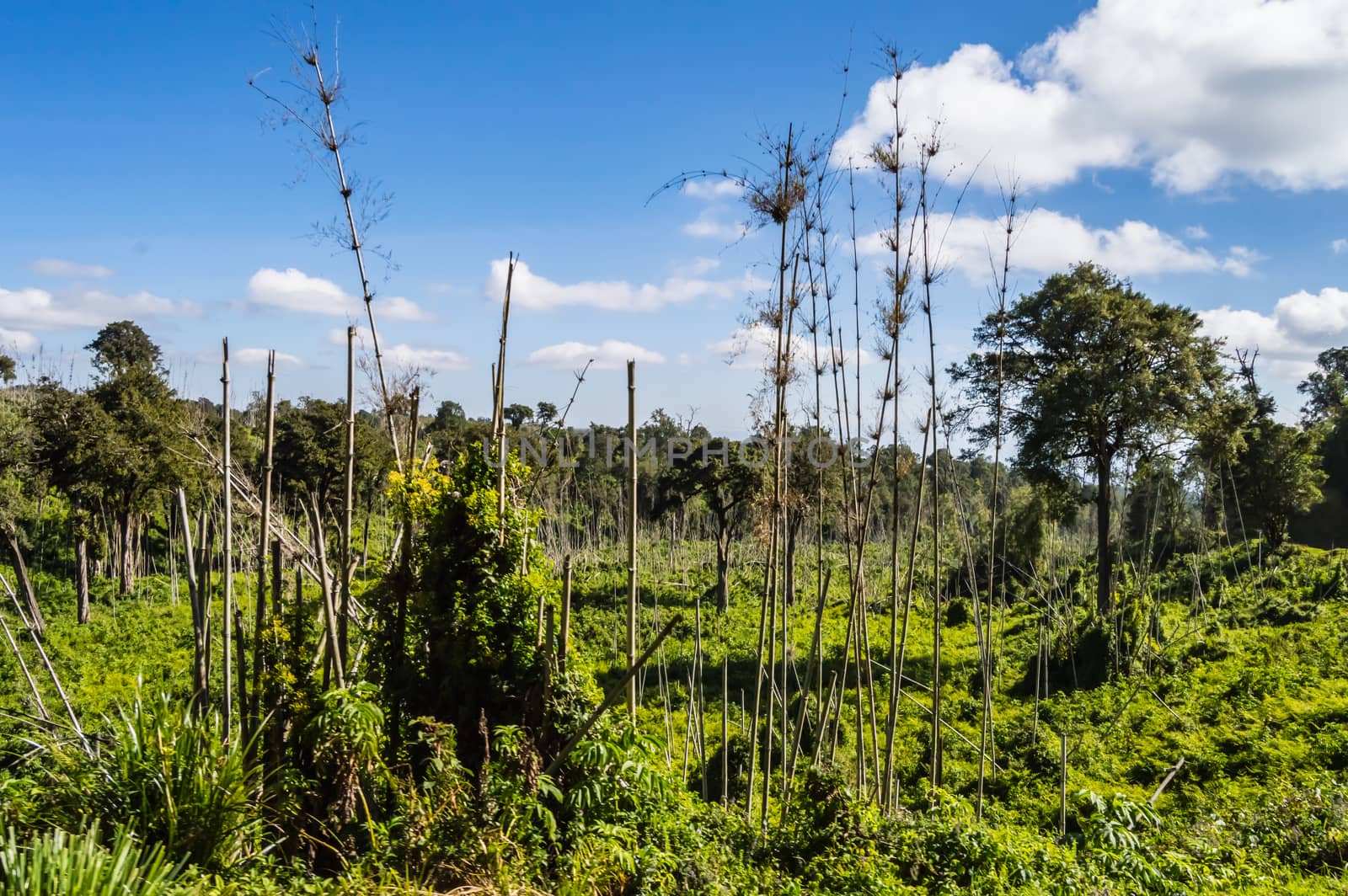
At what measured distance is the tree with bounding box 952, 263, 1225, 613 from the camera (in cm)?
1192

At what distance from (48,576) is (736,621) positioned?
12285mm

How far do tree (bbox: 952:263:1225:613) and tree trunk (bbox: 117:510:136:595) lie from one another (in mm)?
14140

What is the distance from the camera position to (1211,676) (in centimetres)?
980

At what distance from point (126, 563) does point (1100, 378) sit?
16132 millimetres

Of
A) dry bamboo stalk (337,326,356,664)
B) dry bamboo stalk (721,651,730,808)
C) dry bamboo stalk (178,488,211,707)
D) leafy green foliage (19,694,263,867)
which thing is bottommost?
dry bamboo stalk (721,651,730,808)

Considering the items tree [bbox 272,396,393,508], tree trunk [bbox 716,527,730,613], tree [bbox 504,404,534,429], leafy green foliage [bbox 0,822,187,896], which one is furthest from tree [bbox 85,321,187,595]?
leafy green foliage [bbox 0,822,187,896]

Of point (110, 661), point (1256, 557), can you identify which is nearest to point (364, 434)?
point (110, 661)

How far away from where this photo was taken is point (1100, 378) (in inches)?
470


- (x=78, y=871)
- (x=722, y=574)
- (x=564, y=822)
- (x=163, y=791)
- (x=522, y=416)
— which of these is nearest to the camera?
(x=78, y=871)

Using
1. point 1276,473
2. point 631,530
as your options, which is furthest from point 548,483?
point 1276,473

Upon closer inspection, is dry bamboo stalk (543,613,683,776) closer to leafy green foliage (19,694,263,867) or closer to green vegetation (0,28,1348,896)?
green vegetation (0,28,1348,896)

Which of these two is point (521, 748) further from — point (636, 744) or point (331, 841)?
point (331, 841)

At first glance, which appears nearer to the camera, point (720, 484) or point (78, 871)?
point (78, 871)

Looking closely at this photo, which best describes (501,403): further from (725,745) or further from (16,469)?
(16,469)
